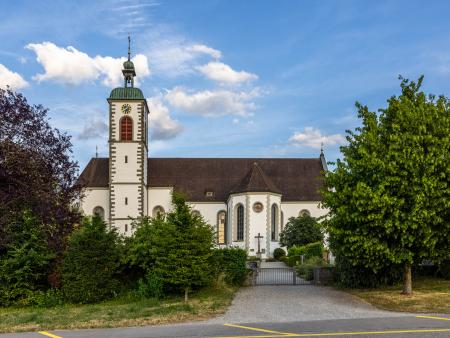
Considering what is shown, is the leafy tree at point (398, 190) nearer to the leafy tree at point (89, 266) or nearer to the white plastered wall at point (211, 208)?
the leafy tree at point (89, 266)

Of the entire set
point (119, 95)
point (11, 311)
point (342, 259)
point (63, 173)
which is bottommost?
point (11, 311)

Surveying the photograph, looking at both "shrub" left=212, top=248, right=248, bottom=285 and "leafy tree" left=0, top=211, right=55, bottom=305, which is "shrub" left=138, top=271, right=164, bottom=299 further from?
"leafy tree" left=0, top=211, right=55, bottom=305

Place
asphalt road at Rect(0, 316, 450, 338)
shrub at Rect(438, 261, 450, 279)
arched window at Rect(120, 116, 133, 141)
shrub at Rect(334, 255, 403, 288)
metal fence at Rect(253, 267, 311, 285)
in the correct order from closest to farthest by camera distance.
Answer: asphalt road at Rect(0, 316, 450, 338) < shrub at Rect(334, 255, 403, 288) < shrub at Rect(438, 261, 450, 279) < metal fence at Rect(253, 267, 311, 285) < arched window at Rect(120, 116, 133, 141)

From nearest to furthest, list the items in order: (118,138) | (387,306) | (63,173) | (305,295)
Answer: (387,306)
(305,295)
(63,173)
(118,138)

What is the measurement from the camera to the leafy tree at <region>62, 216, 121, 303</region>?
65.6 ft

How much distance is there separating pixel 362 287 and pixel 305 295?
348 cm

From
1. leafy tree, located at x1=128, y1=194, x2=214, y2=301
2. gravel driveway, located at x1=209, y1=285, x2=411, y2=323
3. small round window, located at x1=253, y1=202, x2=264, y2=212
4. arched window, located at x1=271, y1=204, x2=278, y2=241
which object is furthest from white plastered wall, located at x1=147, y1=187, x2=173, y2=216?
leafy tree, located at x1=128, y1=194, x2=214, y2=301

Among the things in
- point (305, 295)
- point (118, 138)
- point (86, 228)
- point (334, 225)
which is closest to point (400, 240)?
point (334, 225)

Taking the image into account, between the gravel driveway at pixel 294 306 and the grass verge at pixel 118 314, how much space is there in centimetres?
77

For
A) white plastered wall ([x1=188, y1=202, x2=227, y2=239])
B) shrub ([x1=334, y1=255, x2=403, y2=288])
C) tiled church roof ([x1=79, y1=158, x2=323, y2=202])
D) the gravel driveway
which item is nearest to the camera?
the gravel driveway

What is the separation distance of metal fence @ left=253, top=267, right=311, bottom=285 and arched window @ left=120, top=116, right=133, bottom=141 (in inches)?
918

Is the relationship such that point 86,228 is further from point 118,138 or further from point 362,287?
point 118,138

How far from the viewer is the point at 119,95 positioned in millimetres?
50750

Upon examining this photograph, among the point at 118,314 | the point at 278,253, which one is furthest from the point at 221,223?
the point at 118,314
